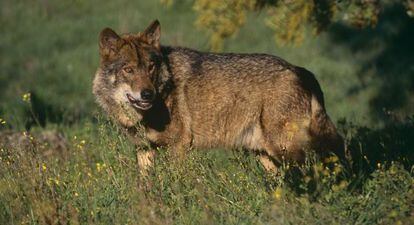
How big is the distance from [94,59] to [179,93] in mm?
8173

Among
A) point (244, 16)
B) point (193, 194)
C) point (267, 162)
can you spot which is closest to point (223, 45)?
point (267, 162)

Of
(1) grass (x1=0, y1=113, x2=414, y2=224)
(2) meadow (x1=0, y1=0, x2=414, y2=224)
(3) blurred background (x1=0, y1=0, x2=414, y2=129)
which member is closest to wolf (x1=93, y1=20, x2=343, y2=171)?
(2) meadow (x1=0, y1=0, x2=414, y2=224)

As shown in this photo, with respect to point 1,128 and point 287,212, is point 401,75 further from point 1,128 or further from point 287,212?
point 287,212

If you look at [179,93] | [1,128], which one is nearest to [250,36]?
[1,128]

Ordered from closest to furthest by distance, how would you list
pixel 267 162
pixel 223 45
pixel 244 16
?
pixel 244 16 < pixel 267 162 < pixel 223 45

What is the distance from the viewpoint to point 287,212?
479 cm

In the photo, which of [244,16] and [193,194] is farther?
[244,16]

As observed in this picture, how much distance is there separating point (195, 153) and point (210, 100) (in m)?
1.37

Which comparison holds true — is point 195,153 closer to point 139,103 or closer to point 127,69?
point 139,103

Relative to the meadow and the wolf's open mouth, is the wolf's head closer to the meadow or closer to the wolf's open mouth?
the wolf's open mouth

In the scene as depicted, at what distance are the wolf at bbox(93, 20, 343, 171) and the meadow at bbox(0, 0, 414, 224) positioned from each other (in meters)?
0.26

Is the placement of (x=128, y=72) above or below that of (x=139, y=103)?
above

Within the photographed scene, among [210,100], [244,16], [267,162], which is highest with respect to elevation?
[244,16]

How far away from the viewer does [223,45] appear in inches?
484
